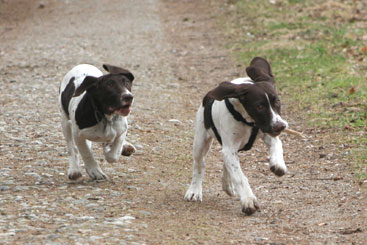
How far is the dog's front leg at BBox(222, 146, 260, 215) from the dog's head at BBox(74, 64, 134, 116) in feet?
3.68

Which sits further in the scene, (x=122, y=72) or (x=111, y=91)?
(x=122, y=72)

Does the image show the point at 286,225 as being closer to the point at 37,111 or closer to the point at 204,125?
the point at 204,125

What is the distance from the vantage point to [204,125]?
278 inches

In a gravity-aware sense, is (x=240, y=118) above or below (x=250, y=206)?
above

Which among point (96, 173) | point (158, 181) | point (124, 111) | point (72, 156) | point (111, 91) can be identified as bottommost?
point (158, 181)

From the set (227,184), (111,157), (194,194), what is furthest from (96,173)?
(227,184)

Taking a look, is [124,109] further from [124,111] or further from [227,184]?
[227,184]

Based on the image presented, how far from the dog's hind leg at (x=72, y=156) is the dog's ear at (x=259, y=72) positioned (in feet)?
7.45

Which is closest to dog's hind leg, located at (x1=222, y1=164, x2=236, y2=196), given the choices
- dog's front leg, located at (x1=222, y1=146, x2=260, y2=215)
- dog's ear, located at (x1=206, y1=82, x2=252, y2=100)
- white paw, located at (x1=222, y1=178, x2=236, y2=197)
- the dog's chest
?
white paw, located at (x1=222, y1=178, x2=236, y2=197)

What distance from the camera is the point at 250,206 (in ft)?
21.0

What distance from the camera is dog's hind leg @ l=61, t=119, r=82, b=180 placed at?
307 inches

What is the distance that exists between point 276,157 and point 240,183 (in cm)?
41

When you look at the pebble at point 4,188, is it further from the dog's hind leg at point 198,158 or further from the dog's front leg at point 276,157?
the dog's front leg at point 276,157

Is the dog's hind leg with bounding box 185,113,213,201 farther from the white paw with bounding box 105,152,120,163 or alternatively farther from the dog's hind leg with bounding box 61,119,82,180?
the dog's hind leg with bounding box 61,119,82,180
